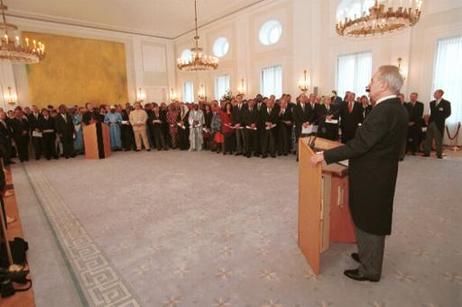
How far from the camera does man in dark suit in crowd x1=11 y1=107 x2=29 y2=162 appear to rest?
8664 millimetres

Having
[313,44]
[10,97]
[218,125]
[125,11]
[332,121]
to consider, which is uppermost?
[125,11]

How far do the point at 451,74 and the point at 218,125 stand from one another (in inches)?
269

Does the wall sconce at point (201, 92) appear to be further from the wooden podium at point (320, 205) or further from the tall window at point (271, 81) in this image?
the wooden podium at point (320, 205)

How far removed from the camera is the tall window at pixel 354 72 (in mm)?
9139

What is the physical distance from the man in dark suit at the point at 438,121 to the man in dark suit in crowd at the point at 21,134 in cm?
1173

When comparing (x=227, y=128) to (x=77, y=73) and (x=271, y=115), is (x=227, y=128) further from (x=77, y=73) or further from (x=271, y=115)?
(x=77, y=73)

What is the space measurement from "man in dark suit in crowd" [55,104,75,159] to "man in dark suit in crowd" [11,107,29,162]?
0.89 metres

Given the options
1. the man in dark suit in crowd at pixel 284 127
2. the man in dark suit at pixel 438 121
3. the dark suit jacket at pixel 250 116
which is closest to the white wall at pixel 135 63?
the dark suit jacket at pixel 250 116

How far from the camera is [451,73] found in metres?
7.82

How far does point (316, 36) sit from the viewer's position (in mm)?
10000

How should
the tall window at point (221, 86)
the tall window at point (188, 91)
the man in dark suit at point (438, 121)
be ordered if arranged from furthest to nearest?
the tall window at point (188, 91) → the tall window at point (221, 86) → the man in dark suit at point (438, 121)

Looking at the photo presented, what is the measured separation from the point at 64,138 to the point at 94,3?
20.3ft

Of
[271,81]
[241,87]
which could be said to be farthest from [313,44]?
[241,87]

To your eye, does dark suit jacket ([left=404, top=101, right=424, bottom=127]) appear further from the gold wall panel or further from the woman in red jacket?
the gold wall panel
